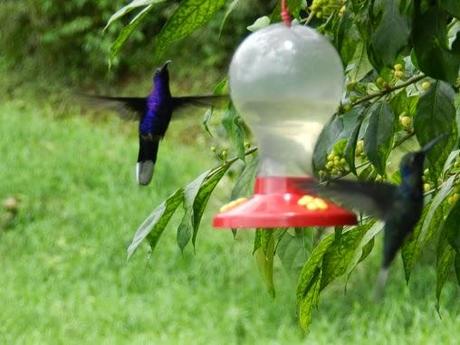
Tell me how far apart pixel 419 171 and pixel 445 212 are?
54cm

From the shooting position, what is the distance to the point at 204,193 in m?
2.48

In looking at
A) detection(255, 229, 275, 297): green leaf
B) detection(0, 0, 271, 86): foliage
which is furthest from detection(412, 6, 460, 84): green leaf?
detection(0, 0, 271, 86): foliage

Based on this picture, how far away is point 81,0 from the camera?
40.8 feet

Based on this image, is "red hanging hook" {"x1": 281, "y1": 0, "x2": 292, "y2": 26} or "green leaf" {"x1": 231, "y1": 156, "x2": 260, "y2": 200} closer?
"red hanging hook" {"x1": 281, "y1": 0, "x2": 292, "y2": 26}

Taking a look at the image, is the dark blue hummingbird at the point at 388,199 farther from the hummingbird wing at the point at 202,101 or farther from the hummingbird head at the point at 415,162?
the hummingbird wing at the point at 202,101

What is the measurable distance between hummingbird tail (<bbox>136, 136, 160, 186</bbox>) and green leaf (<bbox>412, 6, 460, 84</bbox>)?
1550 mm

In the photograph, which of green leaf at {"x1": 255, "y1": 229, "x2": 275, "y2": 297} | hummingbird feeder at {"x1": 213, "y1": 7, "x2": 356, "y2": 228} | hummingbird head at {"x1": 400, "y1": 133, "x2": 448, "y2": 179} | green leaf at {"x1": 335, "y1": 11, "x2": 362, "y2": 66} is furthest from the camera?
green leaf at {"x1": 255, "y1": 229, "x2": 275, "y2": 297}

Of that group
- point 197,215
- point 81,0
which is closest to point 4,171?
point 81,0

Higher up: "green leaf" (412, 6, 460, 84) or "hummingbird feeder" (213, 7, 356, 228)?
"green leaf" (412, 6, 460, 84)

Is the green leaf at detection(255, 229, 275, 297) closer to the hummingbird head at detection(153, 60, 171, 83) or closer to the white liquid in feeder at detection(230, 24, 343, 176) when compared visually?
the white liquid in feeder at detection(230, 24, 343, 176)

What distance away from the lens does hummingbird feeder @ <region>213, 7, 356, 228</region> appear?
6.87 feet

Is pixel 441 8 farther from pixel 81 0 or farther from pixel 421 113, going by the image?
pixel 81 0

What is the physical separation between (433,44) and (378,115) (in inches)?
14.4

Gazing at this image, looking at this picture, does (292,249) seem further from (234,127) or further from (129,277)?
(129,277)
